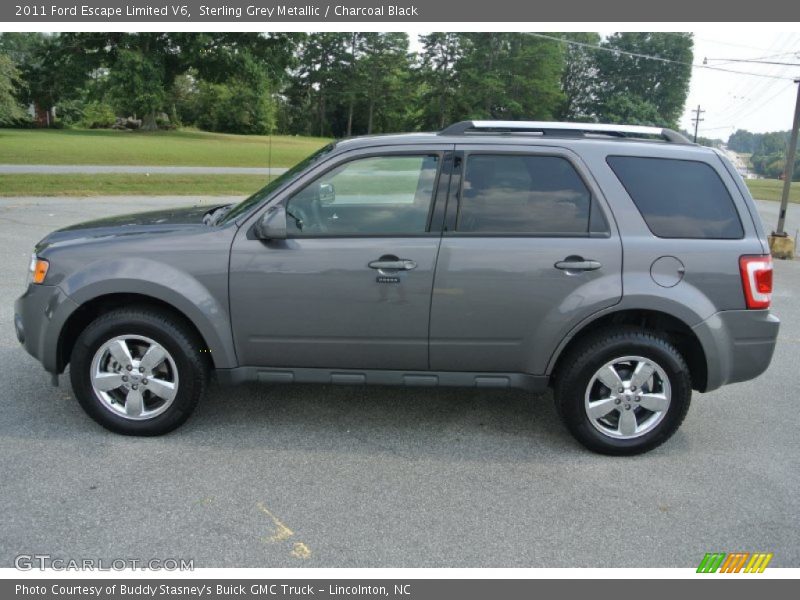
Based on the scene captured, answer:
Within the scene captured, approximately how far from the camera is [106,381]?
416 cm

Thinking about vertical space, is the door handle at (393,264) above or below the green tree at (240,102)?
below

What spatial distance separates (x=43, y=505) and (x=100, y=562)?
620 mm

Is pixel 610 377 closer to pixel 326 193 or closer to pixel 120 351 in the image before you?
pixel 326 193

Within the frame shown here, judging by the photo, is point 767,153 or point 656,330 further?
point 767,153

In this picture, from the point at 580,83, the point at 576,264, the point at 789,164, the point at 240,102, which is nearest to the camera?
the point at 576,264

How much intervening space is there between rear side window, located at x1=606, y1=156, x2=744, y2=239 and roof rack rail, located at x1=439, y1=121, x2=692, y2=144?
0.31m

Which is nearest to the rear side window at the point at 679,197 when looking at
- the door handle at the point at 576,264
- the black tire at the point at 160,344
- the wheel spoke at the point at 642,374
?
the door handle at the point at 576,264

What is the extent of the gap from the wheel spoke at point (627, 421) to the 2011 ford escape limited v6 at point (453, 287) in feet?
0.06

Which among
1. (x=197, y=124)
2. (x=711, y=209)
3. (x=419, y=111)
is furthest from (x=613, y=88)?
(x=711, y=209)

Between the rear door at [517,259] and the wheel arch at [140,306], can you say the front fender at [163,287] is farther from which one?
the rear door at [517,259]

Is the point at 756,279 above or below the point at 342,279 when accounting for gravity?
above

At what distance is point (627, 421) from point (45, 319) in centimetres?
351

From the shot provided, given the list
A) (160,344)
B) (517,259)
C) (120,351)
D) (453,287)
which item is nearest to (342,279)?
(453,287)

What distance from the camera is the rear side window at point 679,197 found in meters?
4.06
